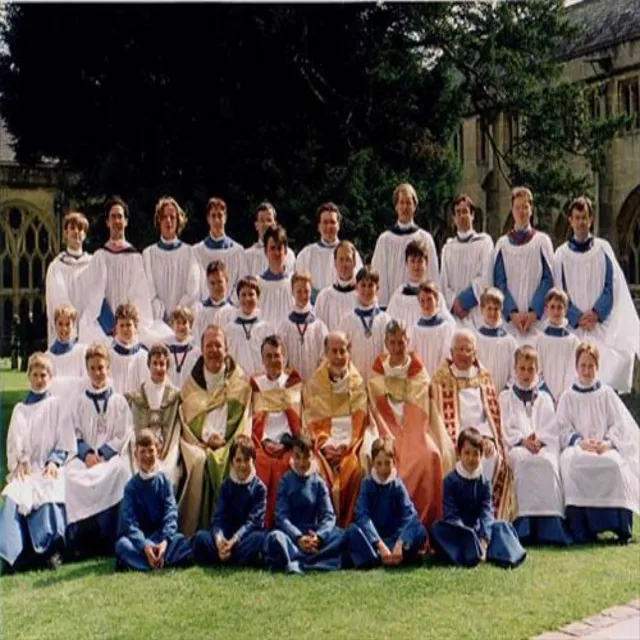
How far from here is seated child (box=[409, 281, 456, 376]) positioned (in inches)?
352

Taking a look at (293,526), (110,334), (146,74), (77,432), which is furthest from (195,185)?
(293,526)

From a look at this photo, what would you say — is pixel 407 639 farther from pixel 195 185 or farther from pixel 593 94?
pixel 593 94

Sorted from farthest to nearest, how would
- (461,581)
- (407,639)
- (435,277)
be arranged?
(435,277), (461,581), (407,639)

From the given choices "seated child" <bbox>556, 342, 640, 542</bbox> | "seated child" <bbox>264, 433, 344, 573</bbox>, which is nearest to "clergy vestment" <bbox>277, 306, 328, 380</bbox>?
"seated child" <bbox>264, 433, 344, 573</bbox>

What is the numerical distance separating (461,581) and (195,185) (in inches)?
436

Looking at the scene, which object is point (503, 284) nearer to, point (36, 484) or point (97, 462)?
point (97, 462)

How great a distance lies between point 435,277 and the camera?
998 cm

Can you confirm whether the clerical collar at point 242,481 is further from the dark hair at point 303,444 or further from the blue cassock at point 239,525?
the dark hair at point 303,444

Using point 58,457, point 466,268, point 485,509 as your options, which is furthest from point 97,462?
point 466,268

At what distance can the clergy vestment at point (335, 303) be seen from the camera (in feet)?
30.3

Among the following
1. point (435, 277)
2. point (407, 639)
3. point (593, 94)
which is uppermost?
point (593, 94)

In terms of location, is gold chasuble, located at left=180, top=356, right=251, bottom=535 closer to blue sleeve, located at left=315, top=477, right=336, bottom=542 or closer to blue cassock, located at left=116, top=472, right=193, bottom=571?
blue cassock, located at left=116, top=472, right=193, bottom=571

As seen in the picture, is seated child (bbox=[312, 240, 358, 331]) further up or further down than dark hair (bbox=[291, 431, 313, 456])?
further up

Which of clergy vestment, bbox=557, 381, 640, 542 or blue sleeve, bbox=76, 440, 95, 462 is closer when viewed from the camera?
clergy vestment, bbox=557, 381, 640, 542
